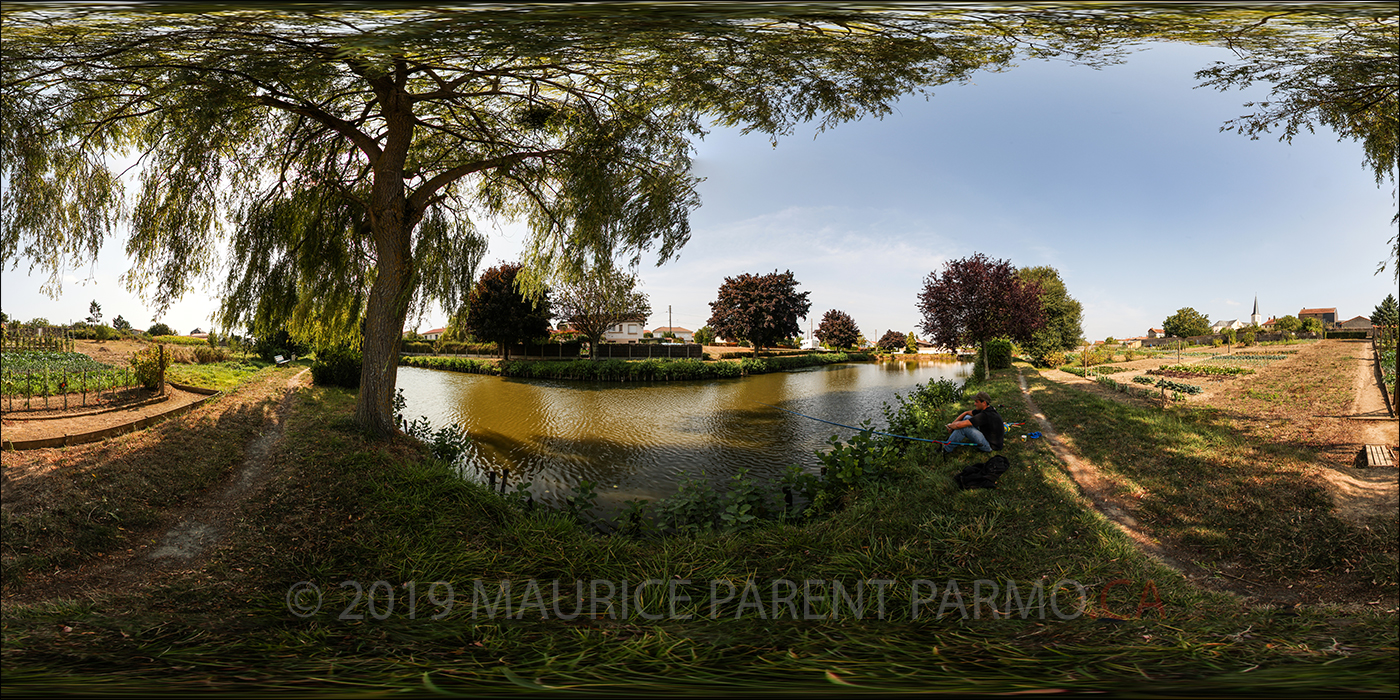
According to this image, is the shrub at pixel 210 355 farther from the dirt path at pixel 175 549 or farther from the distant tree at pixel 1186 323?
the distant tree at pixel 1186 323

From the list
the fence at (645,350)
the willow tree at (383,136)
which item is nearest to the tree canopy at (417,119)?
the willow tree at (383,136)

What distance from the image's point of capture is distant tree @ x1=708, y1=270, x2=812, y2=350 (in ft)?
59.1

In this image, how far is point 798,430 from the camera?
7.46m

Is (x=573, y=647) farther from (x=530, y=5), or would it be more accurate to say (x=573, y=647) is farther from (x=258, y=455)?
(x=258, y=455)

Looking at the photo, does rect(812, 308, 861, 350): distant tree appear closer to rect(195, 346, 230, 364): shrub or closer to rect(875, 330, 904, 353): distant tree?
rect(875, 330, 904, 353): distant tree

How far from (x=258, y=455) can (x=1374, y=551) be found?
7.72 m

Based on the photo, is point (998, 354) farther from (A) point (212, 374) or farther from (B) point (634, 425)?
(A) point (212, 374)

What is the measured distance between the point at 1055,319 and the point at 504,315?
19.6 m

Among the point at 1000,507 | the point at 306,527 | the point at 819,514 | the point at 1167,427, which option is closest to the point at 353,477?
the point at 306,527

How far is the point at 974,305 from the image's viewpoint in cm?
1080

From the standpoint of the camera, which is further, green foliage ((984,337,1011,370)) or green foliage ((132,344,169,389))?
green foliage ((984,337,1011,370))

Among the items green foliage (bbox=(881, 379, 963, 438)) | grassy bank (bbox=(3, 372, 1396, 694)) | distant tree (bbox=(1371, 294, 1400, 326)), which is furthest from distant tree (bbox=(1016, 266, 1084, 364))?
grassy bank (bbox=(3, 372, 1396, 694))

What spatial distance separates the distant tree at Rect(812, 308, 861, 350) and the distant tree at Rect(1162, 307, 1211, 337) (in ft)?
88.6

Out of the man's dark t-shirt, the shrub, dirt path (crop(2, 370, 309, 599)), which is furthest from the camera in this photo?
the shrub
